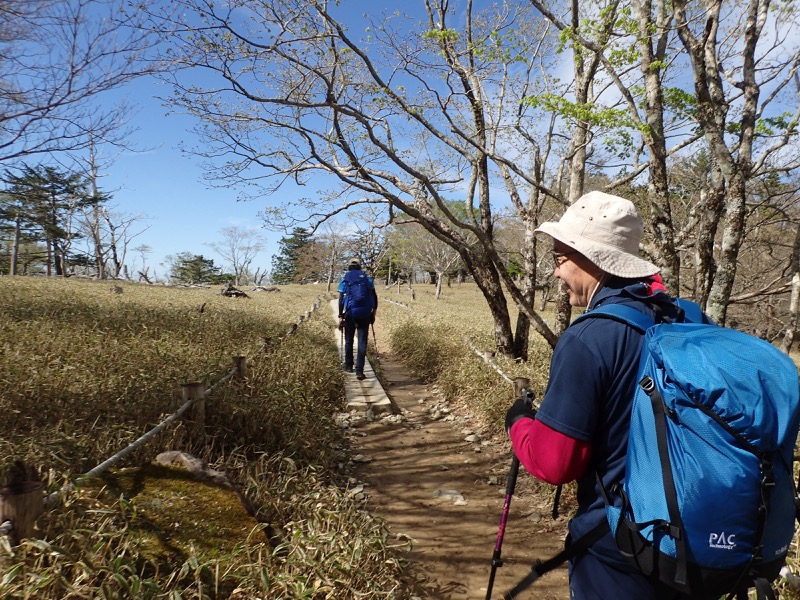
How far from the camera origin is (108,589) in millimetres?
2188

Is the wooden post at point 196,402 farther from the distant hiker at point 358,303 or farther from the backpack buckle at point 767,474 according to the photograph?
the distant hiker at point 358,303

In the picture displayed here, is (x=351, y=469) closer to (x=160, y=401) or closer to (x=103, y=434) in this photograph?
(x=160, y=401)

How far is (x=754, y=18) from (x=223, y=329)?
9327 millimetres

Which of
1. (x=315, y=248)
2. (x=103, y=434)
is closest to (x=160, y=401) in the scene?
(x=103, y=434)

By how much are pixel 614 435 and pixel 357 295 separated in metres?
7.47

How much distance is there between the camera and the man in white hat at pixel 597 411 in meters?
1.51

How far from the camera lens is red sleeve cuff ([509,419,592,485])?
1.55 metres

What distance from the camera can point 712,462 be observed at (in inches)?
50.8

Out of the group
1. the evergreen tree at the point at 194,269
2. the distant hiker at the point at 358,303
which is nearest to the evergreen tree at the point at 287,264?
the evergreen tree at the point at 194,269

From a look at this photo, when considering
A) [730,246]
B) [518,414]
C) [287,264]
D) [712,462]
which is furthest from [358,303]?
[287,264]

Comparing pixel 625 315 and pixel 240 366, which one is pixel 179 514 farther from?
pixel 240 366

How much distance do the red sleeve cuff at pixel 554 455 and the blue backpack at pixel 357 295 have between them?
7213 millimetres

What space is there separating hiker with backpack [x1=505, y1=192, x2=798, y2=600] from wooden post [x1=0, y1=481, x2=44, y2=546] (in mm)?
2182

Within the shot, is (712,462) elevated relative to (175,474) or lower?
elevated
